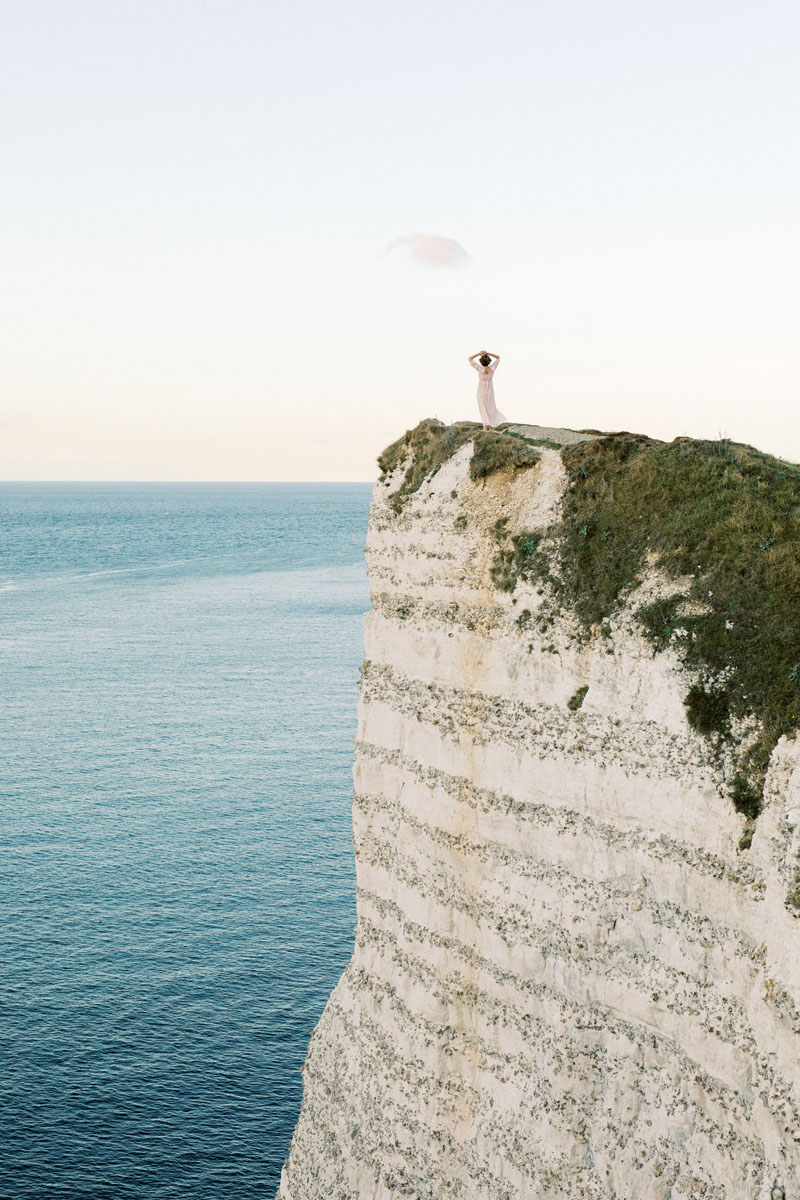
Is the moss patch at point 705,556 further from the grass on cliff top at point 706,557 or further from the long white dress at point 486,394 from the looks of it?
the long white dress at point 486,394

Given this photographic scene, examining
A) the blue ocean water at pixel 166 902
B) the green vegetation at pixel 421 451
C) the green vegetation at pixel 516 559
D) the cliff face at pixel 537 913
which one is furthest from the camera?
the blue ocean water at pixel 166 902

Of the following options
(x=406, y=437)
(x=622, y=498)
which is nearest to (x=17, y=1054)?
(x=406, y=437)

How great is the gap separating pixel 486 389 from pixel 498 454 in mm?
A: 3847

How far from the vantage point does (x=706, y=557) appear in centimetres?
2186

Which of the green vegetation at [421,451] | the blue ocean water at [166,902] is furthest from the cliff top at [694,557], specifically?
the blue ocean water at [166,902]

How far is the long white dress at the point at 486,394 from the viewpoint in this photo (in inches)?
1136

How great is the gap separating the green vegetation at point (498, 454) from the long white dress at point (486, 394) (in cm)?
249

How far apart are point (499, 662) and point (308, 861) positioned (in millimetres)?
46646

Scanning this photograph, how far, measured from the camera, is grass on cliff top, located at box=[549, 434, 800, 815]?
2027 centimetres

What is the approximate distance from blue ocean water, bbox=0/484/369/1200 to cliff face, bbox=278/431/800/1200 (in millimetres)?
18199

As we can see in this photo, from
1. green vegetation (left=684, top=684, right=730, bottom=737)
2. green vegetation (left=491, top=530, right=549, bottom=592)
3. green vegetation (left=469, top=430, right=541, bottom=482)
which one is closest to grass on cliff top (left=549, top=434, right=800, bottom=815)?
green vegetation (left=684, top=684, right=730, bottom=737)

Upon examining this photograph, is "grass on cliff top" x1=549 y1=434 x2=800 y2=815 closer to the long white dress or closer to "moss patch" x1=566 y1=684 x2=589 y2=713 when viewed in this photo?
"moss patch" x1=566 y1=684 x2=589 y2=713

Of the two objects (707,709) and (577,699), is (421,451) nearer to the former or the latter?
(577,699)

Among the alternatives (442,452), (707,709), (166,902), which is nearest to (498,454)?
(442,452)
